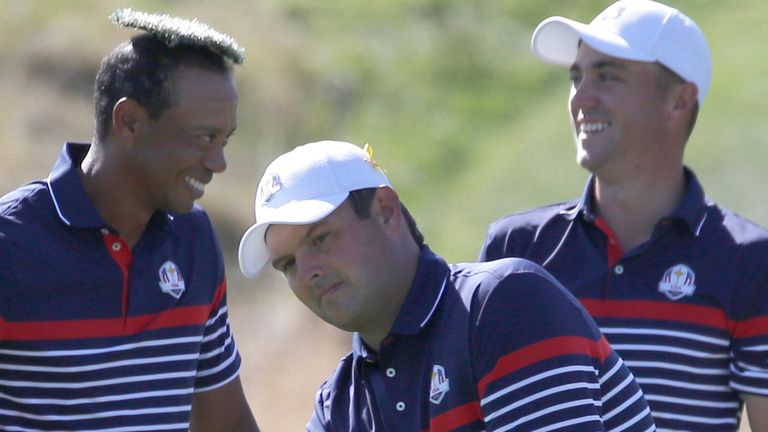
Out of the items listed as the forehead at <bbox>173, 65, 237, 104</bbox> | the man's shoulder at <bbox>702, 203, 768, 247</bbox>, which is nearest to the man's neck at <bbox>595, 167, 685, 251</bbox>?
the man's shoulder at <bbox>702, 203, 768, 247</bbox>

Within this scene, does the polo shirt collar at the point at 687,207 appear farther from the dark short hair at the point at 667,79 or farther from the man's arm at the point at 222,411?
the man's arm at the point at 222,411

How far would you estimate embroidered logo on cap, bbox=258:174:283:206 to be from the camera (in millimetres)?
4289

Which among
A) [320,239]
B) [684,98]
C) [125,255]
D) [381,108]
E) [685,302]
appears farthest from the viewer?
[381,108]

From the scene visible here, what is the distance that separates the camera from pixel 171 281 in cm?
519

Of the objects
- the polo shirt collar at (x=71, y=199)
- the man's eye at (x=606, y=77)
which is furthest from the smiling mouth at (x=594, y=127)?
the polo shirt collar at (x=71, y=199)

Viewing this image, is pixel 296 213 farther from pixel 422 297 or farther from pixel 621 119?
pixel 621 119

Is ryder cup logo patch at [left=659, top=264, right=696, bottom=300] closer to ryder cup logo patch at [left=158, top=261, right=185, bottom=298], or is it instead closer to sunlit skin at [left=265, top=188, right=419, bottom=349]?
sunlit skin at [left=265, top=188, right=419, bottom=349]

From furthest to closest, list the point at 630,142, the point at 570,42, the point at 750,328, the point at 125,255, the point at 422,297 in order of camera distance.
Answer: the point at 570,42 → the point at 630,142 → the point at 125,255 → the point at 750,328 → the point at 422,297

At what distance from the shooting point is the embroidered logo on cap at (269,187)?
4.29 m

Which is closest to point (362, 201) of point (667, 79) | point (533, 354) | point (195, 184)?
point (533, 354)

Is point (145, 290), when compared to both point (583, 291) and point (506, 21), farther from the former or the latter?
point (506, 21)

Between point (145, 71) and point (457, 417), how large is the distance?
70.3 inches

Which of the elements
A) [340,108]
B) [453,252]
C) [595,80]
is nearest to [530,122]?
[340,108]

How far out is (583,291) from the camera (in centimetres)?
511
